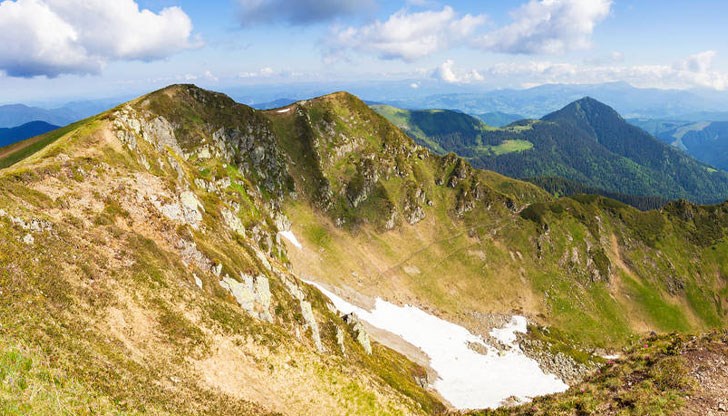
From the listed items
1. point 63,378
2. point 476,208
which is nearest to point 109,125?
point 63,378

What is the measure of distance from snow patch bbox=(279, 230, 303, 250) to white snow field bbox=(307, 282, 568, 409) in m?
26.4

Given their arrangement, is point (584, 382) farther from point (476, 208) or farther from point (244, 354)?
point (476, 208)

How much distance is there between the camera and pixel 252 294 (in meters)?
59.1

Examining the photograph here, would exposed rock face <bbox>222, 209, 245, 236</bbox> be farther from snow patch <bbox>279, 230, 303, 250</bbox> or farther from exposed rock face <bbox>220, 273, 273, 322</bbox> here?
snow patch <bbox>279, 230, 303, 250</bbox>

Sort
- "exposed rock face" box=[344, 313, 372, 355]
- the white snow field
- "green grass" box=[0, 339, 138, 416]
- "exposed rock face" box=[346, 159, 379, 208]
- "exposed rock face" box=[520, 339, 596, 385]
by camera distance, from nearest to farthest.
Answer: "green grass" box=[0, 339, 138, 416] < "exposed rock face" box=[344, 313, 372, 355] < the white snow field < "exposed rock face" box=[520, 339, 596, 385] < "exposed rock face" box=[346, 159, 379, 208]

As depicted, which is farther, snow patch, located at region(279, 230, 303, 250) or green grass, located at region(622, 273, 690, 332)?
green grass, located at region(622, 273, 690, 332)

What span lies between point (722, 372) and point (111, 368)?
4412cm

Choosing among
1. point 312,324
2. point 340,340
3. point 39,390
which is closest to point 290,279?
point 312,324

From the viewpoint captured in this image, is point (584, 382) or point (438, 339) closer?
point (584, 382)

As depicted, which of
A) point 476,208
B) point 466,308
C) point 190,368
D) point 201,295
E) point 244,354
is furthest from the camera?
point 476,208

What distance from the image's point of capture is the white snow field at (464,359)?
10206cm

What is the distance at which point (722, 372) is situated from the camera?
2641cm

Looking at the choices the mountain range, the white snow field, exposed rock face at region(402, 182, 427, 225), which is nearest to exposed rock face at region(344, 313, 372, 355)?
the mountain range

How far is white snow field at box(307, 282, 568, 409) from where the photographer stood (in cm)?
10206
